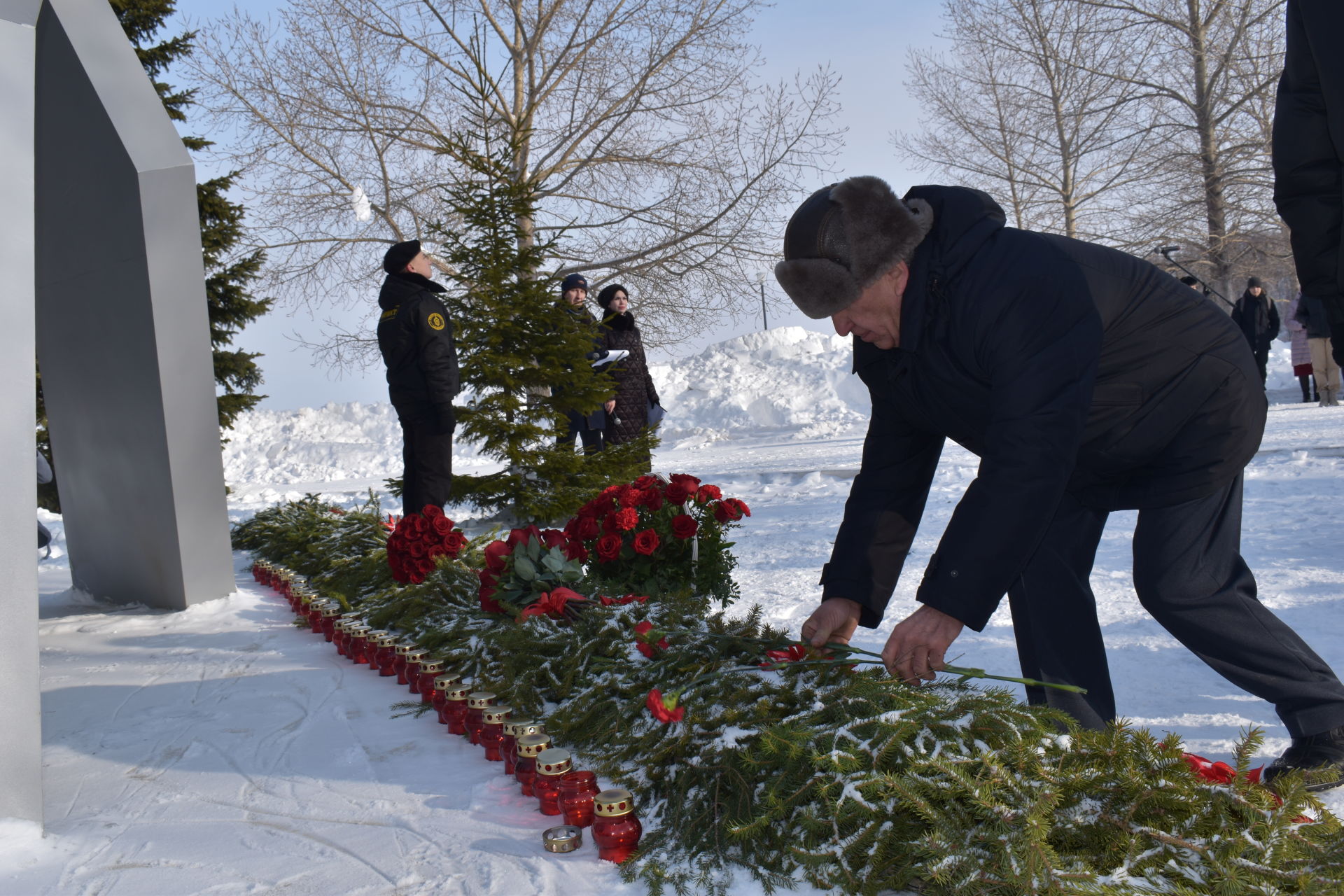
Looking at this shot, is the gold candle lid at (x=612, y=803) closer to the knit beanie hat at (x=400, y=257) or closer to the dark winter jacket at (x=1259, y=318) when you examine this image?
the knit beanie hat at (x=400, y=257)

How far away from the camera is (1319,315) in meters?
8.72

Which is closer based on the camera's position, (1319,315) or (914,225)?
Result: (914,225)

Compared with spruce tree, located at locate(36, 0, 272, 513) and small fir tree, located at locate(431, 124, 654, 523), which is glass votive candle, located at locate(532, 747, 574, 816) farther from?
spruce tree, located at locate(36, 0, 272, 513)

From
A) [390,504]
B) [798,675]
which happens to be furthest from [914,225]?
[390,504]

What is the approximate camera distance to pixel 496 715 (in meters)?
2.61

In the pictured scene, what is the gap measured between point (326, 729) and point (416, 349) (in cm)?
333

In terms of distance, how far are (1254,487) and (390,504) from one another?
830 centimetres

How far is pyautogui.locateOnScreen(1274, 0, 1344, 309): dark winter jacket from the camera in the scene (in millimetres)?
2131

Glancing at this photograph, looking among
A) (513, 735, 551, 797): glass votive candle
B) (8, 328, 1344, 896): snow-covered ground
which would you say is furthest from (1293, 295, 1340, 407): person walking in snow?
(513, 735, 551, 797): glass votive candle

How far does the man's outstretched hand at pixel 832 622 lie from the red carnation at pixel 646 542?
1.43 meters

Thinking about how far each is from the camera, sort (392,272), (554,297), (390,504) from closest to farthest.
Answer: (392,272) → (554,297) → (390,504)

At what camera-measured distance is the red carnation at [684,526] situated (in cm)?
388

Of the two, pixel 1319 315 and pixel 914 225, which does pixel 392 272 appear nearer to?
pixel 914 225

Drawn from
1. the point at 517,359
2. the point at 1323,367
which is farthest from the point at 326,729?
the point at 1323,367
